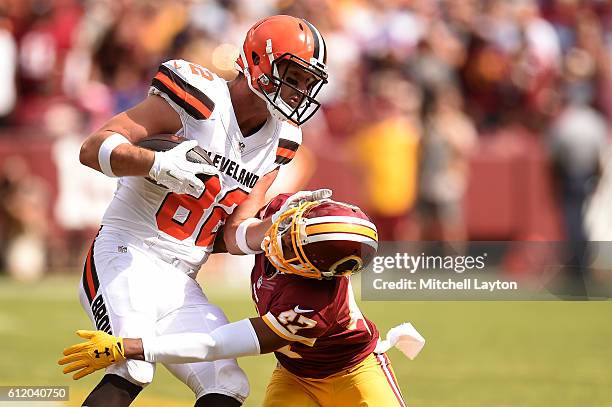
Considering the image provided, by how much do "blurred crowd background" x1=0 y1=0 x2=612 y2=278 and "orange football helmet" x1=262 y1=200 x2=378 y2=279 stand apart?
683 cm

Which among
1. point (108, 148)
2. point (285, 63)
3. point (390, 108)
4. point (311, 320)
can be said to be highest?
point (390, 108)

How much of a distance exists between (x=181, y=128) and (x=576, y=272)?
6675 millimetres

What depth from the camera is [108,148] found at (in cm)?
439

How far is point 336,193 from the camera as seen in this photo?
12.2 m

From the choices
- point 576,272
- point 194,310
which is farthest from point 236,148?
point 576,272

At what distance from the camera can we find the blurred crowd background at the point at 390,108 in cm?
1173

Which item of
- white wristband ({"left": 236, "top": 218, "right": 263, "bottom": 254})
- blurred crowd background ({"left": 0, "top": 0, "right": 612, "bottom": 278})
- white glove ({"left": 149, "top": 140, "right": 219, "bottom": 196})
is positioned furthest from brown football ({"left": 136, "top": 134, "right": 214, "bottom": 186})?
blurred crowd background ({"left": 0, "top": 0, "right": 612, "bottom": 278})

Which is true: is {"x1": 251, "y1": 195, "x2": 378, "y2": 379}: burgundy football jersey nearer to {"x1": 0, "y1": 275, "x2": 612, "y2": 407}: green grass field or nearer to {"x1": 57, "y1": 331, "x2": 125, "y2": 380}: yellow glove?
{"x1": 57, "y1": 331, "x2": 125, "y2": 380}: yellow glove

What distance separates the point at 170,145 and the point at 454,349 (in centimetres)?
460

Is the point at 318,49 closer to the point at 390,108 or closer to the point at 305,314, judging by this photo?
the point at 305,314

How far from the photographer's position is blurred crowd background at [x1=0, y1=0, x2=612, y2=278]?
11727 mm

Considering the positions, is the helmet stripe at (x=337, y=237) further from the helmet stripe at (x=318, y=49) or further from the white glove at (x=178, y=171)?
the helmet stripe at (x=318, y=49)

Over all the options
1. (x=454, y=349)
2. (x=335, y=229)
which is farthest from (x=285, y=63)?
(x=454, y=349)

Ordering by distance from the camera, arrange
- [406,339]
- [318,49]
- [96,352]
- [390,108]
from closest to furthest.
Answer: [96,352] < [318,49] < [406,339] < [390,108]
